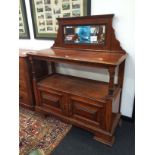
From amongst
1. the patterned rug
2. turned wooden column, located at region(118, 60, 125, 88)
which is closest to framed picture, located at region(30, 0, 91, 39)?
turned wooden column, located at region(118, 60, 125, 88)

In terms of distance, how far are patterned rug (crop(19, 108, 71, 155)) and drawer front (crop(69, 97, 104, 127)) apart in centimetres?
28

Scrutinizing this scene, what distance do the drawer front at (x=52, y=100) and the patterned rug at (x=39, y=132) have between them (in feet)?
0.70

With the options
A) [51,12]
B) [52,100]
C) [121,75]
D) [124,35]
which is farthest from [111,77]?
[51,12]

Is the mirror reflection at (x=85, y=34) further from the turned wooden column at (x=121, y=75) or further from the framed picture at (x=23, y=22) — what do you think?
the framed picture at (x=23, y=22)

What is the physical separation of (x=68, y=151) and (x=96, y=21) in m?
1.44

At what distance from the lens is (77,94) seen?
5.42ft

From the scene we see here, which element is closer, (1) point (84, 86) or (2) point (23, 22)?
(1) point (84, 86)

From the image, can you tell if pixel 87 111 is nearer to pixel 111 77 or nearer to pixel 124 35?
pixel 111 77

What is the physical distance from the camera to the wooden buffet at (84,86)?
1524 mm

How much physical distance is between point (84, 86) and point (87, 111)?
32 centimetres

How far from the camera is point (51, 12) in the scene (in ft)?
6.57

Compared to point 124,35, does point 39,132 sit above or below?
below
